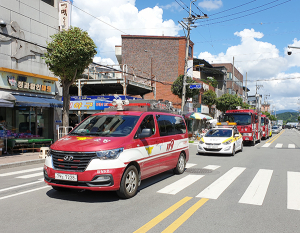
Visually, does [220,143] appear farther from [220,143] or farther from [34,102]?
[34,102]

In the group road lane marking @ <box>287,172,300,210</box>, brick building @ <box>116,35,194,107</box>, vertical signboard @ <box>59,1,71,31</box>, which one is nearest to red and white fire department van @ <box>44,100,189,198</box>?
road lane marking @ <box>287,172,300,210</box>

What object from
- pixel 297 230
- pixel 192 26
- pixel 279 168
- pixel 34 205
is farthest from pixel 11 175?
pixel 192 26

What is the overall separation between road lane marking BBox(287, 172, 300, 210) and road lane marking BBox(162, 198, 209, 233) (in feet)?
5.76

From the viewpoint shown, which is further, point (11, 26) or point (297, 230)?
point (11, 26)

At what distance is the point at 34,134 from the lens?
1762 centimetres

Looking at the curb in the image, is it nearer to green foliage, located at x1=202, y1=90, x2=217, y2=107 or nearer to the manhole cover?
the manhole cover

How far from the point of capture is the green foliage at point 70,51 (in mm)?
12914

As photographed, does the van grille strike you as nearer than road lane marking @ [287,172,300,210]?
Yes

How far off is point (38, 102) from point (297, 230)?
1422 centimetres

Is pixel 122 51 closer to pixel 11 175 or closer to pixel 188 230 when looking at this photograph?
pixel 11 175

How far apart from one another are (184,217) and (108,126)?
2836 mm

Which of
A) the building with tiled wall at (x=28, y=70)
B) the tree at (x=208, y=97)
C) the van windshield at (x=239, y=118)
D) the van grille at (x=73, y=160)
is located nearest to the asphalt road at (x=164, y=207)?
the van grille at (x=73, y=160)

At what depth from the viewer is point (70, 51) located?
12930mm

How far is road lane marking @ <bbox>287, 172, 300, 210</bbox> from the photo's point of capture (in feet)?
19.1
